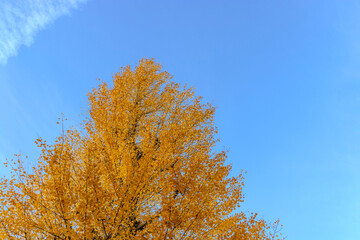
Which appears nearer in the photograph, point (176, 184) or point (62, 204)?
point (62, 204)

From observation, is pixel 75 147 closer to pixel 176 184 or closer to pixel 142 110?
pixel 142 110

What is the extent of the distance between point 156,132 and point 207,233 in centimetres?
527

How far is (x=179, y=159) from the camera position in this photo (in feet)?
35.0

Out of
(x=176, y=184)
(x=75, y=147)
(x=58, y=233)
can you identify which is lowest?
(x=58, y=233)

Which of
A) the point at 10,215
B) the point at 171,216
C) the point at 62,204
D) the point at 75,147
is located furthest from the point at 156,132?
the point at 10,215

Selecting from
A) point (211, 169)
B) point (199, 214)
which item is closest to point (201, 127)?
point (211, 169)

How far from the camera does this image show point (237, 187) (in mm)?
10492

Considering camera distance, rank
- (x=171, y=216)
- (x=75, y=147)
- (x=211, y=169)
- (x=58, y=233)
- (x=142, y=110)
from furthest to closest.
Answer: (x=142, y=110)
(x=75, y=147)
(x=211, y=169)
(x=171, y=216)
(x=58, y=233)

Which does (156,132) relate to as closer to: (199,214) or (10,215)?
(199,214)

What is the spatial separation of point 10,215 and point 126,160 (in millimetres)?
3784

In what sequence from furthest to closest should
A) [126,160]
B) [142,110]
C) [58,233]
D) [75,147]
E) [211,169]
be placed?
→ [142,110], [75,147], [211,169], [126,160], [58,233]

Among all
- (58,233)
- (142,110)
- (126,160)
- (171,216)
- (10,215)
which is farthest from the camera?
(142,110)

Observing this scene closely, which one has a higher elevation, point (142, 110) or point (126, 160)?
point (142, 110)

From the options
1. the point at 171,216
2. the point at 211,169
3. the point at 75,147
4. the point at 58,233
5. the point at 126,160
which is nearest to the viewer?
the point at 58,233
